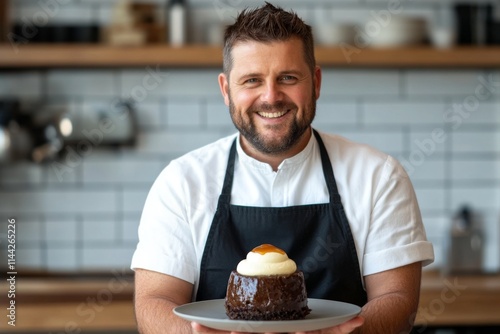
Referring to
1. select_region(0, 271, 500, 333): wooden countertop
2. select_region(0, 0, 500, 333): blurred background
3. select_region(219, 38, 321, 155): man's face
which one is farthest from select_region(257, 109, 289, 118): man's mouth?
select_region(0, 0, 500, 333): blurred background

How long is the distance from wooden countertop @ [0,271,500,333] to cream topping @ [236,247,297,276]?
166 centimetres

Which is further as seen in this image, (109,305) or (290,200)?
(109,305)

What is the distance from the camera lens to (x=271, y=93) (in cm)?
200

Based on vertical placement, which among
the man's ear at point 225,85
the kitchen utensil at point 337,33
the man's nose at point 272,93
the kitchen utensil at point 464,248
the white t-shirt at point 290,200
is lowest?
the kitchen utensil at point 464,248

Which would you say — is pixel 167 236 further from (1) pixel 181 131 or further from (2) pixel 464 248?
(2) pixel 464 248

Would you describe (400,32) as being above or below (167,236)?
above

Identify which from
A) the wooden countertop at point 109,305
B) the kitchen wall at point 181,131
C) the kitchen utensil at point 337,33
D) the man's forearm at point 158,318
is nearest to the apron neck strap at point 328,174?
the man's forearm at point 158,318

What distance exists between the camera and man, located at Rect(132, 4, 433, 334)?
2029 millimetres

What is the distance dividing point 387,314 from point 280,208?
37 cm

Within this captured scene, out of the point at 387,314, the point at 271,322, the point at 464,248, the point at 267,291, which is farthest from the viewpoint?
the point at 464,248

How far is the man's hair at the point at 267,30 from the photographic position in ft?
6.61

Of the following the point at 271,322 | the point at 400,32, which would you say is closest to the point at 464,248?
the point at 400,32

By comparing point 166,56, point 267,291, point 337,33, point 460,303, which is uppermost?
point 337,33

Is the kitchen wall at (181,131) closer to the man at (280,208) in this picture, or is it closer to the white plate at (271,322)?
the man at (280,208)
